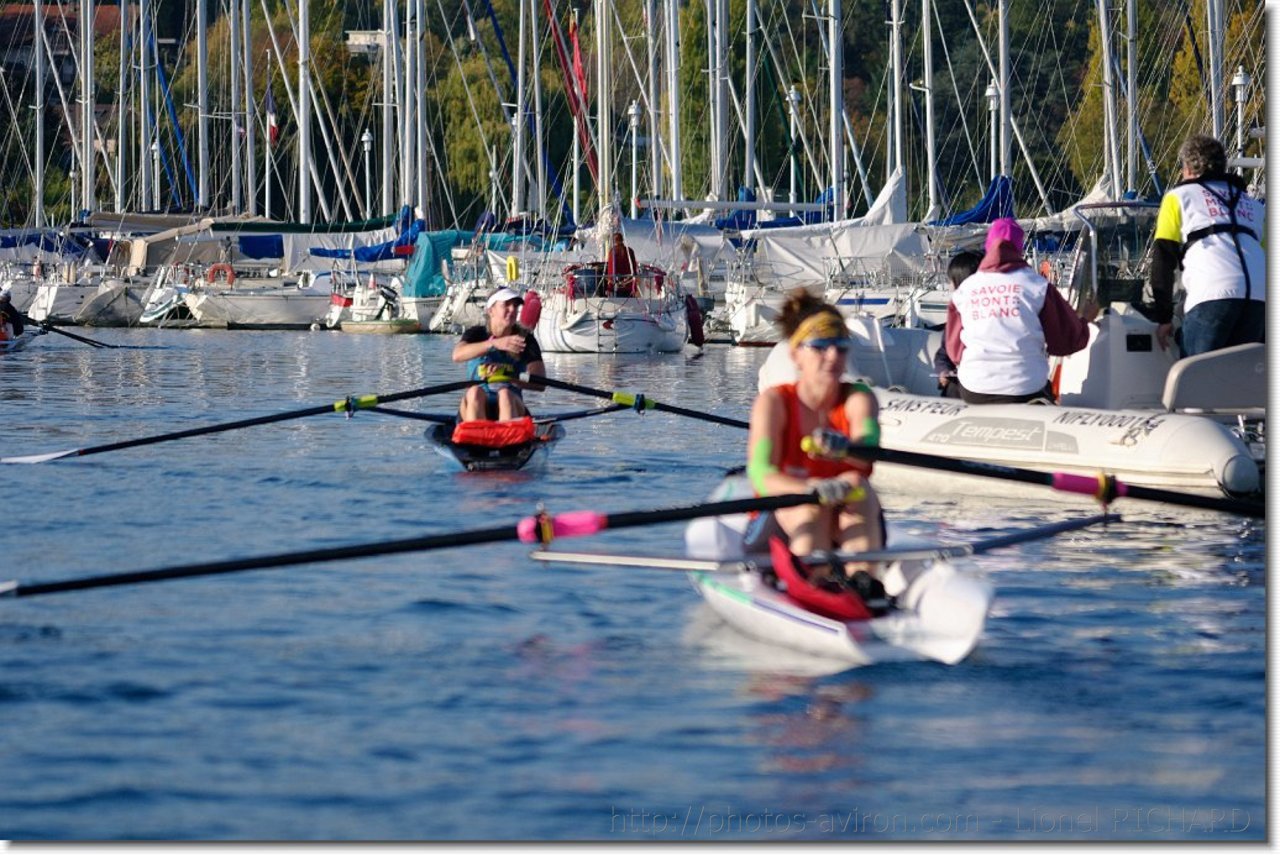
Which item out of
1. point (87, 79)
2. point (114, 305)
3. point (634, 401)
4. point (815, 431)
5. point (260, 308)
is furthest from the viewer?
point (87, 79)

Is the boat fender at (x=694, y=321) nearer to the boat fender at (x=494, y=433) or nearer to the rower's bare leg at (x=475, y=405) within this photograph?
the rower's bare leg at (x=475, y=405)

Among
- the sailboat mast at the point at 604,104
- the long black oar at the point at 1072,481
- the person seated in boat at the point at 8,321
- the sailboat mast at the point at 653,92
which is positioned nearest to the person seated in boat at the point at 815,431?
the long black oar at the point at 1072,481

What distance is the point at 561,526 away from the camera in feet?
26.6

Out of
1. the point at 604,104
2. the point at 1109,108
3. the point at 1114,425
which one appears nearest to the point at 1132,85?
the point at 1109,108

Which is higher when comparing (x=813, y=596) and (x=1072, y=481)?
(x=1072, y=481)

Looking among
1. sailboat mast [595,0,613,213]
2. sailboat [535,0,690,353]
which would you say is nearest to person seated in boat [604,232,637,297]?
sailboat [535,0,690,353]

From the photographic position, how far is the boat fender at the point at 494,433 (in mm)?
14484

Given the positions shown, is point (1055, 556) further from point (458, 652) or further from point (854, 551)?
point (458, 652)

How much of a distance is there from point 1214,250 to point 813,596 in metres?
5.16

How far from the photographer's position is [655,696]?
303 inches

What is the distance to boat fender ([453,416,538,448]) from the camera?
1448cm

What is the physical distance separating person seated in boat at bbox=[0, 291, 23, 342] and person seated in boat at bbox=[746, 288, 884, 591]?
2676 cm

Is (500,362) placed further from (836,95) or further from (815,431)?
(836,95)

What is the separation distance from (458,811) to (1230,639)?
153 inches
